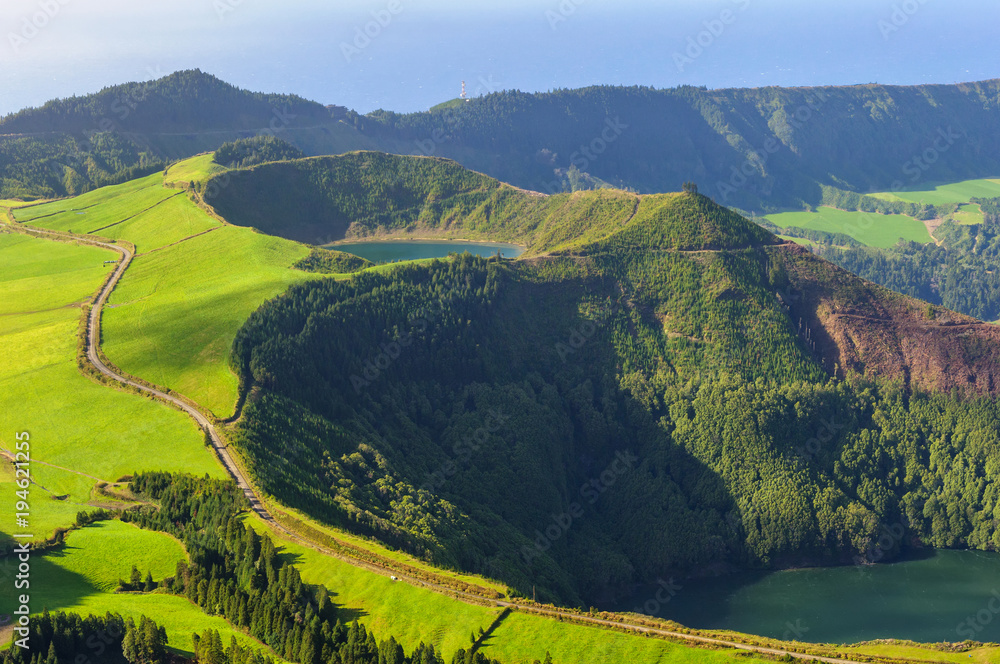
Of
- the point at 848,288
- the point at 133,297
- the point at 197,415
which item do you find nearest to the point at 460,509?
the point at 197,415

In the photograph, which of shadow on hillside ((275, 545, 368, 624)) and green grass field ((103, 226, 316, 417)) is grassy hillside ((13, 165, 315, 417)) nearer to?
green grass field ((103, 226, 316, 417))

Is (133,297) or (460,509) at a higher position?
(133,297)

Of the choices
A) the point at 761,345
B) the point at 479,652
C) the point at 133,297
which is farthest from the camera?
the point at 761,345

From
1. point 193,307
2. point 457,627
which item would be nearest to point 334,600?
point 457,627

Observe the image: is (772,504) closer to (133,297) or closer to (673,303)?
(673,303)

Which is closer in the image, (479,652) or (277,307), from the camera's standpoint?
(479,652)

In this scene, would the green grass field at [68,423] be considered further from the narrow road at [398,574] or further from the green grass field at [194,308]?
the green grass field at [194,308]
